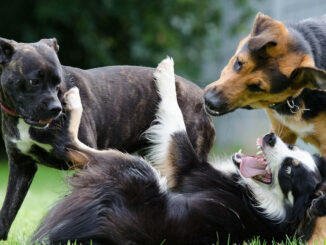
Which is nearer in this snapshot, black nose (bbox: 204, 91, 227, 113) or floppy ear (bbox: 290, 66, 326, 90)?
floppy ear (bbox: 290, 66, 326, 90)

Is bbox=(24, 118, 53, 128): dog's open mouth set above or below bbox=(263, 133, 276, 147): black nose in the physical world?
below

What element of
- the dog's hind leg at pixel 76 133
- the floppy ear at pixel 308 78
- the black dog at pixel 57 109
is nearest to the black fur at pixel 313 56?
the floppy ear at pixel 308 78

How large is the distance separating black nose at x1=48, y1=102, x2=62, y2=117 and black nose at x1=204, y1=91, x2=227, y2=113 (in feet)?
4.03

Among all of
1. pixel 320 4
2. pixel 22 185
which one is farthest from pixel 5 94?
pixel 320 4

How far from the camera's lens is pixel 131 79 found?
544 centimetres

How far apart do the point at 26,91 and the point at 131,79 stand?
1164 millimetres

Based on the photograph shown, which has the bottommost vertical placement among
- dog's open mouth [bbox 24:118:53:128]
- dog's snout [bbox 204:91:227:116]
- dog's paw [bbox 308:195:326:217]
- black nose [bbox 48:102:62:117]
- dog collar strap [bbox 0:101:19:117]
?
dog collar strap [bbox 0:101:19:117]

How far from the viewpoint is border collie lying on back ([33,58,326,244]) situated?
156 inches

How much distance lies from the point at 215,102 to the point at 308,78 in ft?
2.55

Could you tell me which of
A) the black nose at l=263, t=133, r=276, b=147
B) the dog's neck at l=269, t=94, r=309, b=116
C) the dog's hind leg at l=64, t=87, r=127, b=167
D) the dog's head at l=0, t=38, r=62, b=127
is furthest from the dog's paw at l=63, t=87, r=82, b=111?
the dog's neck at l=269, t=94, r=309, b=116

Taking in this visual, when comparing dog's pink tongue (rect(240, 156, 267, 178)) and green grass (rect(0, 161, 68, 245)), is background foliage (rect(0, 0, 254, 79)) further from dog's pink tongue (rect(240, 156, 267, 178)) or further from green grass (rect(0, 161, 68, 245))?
dog's pink tongue (rect(240, 156, 267, 178))

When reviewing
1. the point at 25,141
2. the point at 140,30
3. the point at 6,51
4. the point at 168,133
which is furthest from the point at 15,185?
the point at 140,30

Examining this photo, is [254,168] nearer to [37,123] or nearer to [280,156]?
[280,156]

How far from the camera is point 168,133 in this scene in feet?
16.9
